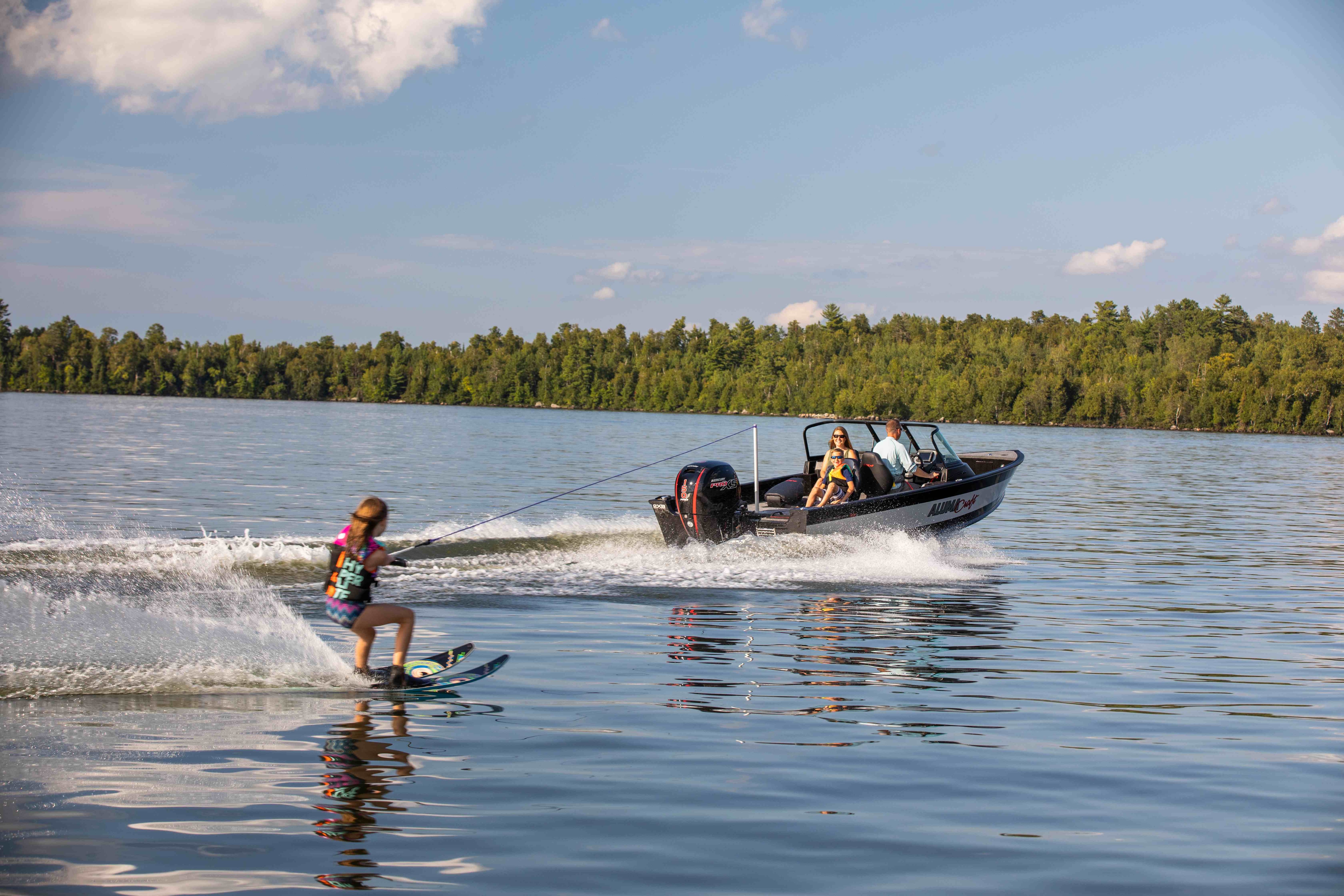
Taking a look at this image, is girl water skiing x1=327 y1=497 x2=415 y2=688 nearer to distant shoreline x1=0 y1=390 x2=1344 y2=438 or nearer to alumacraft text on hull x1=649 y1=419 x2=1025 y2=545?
alumacraft text on hull x1=649 y1=419 x2=1025 y2=545

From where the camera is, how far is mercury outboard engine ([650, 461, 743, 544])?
1474 centimetres

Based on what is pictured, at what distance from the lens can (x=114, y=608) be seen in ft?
33.0

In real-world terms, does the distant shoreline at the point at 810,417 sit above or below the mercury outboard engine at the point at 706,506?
above

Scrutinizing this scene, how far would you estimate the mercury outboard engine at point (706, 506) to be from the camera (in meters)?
14.7

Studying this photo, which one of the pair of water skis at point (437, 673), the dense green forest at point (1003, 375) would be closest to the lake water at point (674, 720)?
the pair of water skis at point (437, 673)

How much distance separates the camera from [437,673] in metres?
8.19

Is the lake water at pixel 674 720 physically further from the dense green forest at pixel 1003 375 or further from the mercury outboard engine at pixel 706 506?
the dense green forest at pixel 1003 375

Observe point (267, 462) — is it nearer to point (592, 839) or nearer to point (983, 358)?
point (592, 839)

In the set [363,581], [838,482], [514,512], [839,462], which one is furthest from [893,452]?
[363,581]

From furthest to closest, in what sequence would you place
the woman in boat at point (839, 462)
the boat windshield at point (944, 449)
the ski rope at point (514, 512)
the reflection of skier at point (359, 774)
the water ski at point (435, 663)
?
1. the boat windshield at point (944, 449)
2. the woman in boat at point (839, 462)
3. the ski rope at point (514, 512)
4. the water ski at point (435, 663)
5. the reflection of skier at point (359, 774)

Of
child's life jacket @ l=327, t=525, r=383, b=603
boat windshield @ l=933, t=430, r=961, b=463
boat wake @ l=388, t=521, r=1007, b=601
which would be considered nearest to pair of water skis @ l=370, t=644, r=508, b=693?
child's life jacket @ l=327, t=525, r=383, b=603

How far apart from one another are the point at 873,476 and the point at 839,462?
3.26 feet

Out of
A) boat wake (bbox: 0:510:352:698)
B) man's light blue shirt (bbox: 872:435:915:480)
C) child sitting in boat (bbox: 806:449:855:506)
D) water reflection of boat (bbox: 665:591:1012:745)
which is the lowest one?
water reflection of boat (bbox: 665:591:1012:745)

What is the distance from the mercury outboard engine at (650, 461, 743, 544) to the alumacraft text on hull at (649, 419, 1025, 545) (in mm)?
10
